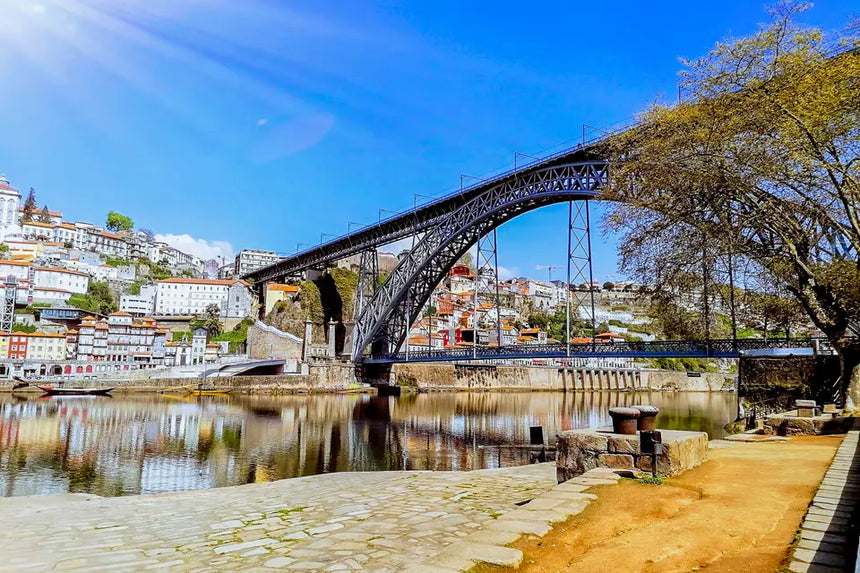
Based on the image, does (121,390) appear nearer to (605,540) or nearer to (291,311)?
(291,311)

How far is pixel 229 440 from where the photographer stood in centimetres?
2062

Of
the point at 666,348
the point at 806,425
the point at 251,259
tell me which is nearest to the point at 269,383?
the point at 666,348

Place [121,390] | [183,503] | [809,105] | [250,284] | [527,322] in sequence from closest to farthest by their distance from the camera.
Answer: [183,503], [809,105], [121,390], [250,284], [527,322]

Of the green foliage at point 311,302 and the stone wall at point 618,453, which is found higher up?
the green foliage at point 311,302

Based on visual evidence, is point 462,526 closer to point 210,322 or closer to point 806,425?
point 806,425

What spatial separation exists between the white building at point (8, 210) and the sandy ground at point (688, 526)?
10536cm

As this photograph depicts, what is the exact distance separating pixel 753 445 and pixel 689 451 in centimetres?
346

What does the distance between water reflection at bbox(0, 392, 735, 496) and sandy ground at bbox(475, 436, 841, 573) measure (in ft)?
31.2

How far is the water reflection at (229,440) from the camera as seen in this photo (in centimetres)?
1427

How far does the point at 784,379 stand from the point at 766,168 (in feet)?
32.8

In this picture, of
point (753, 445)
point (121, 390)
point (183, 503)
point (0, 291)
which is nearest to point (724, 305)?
point (753, 445)

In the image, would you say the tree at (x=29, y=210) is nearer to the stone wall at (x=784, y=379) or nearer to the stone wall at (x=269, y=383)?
the stone wall at (x=269, y=383)

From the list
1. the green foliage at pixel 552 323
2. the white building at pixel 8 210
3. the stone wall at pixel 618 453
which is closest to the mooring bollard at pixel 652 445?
the stone wall at pixel 618 453

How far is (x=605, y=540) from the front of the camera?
12.9ft
